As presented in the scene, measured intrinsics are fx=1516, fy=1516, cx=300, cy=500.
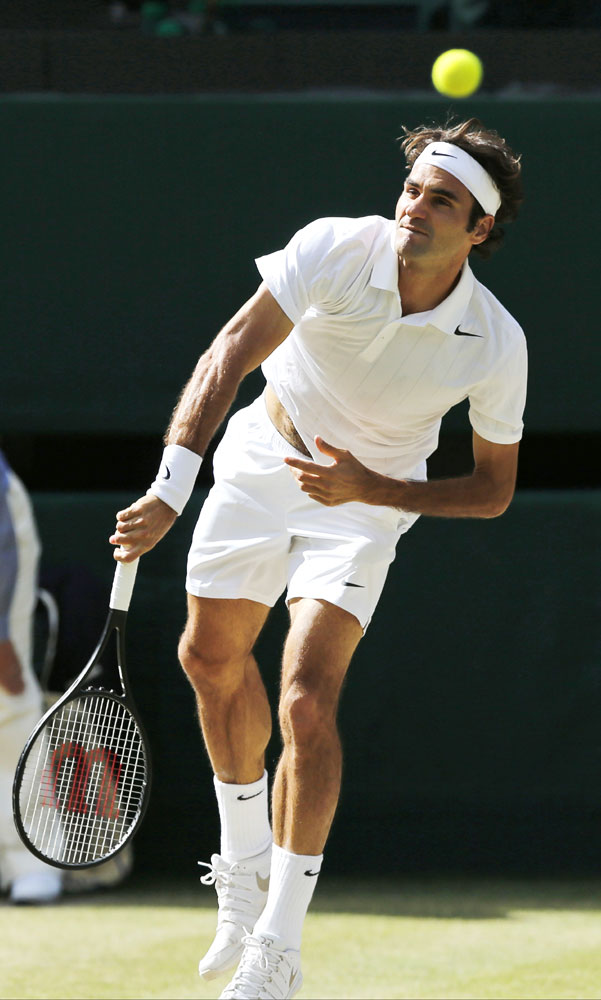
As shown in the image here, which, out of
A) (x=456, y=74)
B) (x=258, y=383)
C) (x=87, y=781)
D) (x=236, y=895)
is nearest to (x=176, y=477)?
(x=236, y=895)

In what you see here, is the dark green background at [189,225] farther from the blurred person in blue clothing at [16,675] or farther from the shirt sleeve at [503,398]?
the shirt sleeve at [503,398]

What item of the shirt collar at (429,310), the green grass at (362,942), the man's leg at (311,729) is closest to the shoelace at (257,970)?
the man's leg at (311,729)

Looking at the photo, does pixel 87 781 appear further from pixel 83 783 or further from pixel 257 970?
pixel 257 970

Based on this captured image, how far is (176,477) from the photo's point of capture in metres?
2.44

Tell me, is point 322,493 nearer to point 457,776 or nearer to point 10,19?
point 457,776

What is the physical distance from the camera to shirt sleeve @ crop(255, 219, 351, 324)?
8.30 ft

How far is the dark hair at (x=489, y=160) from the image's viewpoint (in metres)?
2.69

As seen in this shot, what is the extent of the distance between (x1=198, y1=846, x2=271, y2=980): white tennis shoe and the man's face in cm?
117

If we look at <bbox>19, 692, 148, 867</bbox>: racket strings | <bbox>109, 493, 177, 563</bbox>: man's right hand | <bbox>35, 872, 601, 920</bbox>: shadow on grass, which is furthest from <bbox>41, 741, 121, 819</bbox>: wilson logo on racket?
<bbox>109, 493, 177, 563</bbox>: man's right hand

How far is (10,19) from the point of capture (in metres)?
4.72

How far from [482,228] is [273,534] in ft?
2.21

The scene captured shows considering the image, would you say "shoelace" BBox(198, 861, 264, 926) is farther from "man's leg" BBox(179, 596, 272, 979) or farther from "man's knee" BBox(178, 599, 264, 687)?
"man's knee" BBox(178, 599, 264, 687)

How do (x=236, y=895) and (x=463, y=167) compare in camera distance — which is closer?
(x=463, y=167)

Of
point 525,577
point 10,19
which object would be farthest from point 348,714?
point 10,19
